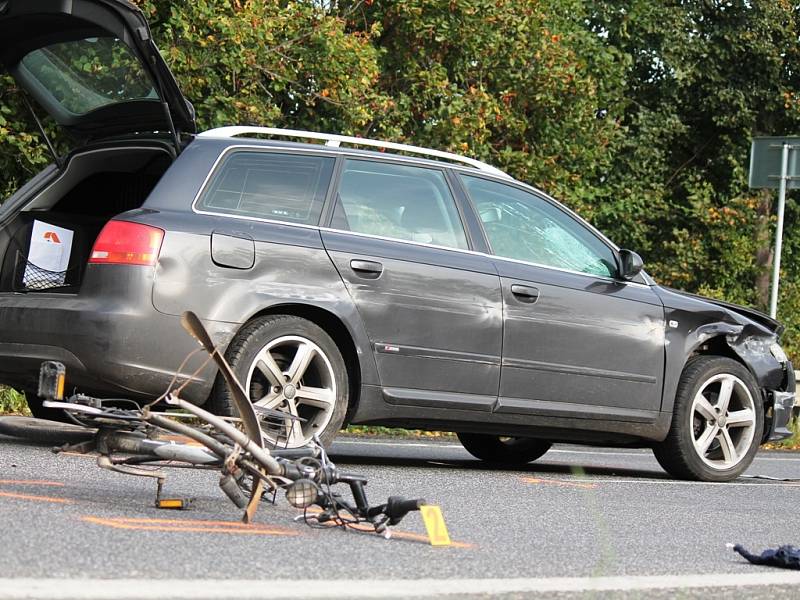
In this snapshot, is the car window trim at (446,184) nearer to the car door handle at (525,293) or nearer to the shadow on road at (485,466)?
the car door handle at (525,293)

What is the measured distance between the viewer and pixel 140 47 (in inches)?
267

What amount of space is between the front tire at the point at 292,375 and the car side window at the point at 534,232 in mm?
1327

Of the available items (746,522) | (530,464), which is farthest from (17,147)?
(746,522)

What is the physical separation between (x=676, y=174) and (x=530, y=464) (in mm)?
16502

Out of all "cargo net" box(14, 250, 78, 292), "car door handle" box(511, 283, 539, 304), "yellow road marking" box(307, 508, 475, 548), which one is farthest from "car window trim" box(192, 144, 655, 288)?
"yellow road marking" box(307, 508, 475, 548)

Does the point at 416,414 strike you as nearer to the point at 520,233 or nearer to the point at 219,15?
the point at 520,233

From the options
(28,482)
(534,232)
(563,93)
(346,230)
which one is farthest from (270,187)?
(563,93)

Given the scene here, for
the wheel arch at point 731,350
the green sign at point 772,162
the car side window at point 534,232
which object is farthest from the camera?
the green sign at point 772,162

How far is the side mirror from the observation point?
8.20 m

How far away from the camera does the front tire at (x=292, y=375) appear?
22.4 ft

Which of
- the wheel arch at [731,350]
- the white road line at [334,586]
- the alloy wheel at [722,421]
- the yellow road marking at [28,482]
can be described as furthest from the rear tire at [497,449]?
the white road line at [334,586]

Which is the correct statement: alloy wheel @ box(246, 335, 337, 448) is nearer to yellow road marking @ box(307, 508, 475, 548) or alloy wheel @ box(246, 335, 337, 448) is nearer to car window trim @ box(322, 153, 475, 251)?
car window trim @ box(322, 153, 475, 251)

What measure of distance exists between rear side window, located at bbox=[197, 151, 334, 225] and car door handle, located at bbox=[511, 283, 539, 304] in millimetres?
1150

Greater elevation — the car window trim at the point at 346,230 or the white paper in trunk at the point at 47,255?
the car window trim at the point at 346,230
